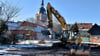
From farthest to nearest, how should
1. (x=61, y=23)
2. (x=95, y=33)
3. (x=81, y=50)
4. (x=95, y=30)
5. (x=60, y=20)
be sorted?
(x=95, y=30)
(x=95, y=33)
(x=60, y=20)
(x=61, y=23)
(x=81, y=50)

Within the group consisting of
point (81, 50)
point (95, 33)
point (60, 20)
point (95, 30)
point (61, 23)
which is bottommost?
point (81, 50)

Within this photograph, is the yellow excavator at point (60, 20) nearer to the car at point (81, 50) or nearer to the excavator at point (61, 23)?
the excavator at point (61, 23)

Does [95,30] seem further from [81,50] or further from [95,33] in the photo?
→ [81,50]

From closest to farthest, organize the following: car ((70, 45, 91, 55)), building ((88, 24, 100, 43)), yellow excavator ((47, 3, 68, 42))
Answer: car ((70, 45, 91, 55)) < yellow excavator ((47, 3, 68, 42)) < building ((88, 24, 100, 43))

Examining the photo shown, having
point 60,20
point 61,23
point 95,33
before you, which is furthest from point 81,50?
point 95,33

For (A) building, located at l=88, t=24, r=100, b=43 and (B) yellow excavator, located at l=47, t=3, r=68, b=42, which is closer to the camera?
(B) yellow excavator, located at l=47, t=3, r=68, b=42

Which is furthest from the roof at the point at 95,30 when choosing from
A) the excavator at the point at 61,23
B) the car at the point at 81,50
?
the car at the point at 81,50

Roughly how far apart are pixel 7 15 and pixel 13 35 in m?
3.19

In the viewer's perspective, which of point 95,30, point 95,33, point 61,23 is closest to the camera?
point 61,23

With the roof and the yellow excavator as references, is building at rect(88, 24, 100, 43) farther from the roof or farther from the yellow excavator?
the yellow excavator

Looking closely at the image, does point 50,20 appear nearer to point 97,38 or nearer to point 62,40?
point 62,40

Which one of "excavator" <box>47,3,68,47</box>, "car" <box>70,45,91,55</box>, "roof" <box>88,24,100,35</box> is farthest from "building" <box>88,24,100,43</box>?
"car" <box>70,45,91,55</box>

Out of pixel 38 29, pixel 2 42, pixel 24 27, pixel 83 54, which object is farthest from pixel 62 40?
pixel 38 29

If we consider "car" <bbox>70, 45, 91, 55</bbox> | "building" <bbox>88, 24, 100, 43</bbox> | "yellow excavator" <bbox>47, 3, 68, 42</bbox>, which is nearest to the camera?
"car" <bbox>70, 45, 91, 55</bbox>
